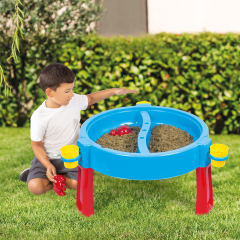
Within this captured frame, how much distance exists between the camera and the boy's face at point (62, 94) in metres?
2.50

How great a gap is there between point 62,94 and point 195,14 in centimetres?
401

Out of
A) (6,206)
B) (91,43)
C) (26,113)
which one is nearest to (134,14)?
(91,43)

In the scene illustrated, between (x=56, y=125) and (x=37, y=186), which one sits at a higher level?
(x=56, y=125)

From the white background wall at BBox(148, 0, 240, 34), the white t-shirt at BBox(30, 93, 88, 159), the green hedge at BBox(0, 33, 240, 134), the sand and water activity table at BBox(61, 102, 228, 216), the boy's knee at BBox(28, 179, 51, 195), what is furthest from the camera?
the white background wall at BBox(148, 0, 240, 34)

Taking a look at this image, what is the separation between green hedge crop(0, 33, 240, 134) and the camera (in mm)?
4398

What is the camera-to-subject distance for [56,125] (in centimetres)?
267

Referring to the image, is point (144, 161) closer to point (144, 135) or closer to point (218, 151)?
point (144, 135)

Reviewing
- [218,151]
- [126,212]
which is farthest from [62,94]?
[218,151]

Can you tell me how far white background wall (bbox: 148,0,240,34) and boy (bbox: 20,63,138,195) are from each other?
3.31 meters

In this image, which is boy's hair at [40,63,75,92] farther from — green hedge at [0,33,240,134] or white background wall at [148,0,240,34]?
white background wall at [148,0,240,34]

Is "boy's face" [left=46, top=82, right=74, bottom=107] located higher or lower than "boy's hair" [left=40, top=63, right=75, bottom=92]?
lower

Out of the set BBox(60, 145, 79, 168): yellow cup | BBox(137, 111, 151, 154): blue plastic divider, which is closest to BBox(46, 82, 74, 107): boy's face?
BBox(60, 145, 79, 168): yellow cup

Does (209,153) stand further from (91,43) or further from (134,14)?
(134,14)

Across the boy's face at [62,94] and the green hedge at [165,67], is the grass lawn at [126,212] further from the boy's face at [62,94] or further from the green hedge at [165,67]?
the green hedge at [165,67]
